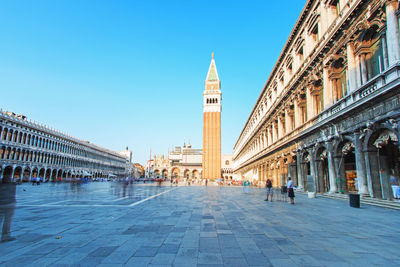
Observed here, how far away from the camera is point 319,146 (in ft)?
55.7

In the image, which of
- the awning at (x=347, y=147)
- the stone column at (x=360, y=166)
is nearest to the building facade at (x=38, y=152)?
the awning at (x=347, y=147)

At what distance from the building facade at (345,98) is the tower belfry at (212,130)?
187 ft

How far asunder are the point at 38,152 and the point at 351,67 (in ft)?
219

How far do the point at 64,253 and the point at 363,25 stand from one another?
1684cm

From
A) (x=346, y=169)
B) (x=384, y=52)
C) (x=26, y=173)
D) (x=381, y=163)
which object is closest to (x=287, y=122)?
(x=346, y=169)

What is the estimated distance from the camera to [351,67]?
44.6 ft

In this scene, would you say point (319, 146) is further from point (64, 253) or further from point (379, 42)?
point (64, 253)

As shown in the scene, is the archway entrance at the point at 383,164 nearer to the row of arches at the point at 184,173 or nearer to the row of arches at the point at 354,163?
the row of arches at the point at 354,163

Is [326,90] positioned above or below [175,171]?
above

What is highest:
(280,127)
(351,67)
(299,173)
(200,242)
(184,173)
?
(351,67)

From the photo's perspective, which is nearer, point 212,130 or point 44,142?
point 44,142

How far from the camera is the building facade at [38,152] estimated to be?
4650cm

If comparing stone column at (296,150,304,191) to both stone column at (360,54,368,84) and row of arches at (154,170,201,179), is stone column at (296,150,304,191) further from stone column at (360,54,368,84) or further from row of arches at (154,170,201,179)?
row of arches at (154,170,201,179)

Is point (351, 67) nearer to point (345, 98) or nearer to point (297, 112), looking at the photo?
point (345, 98)
